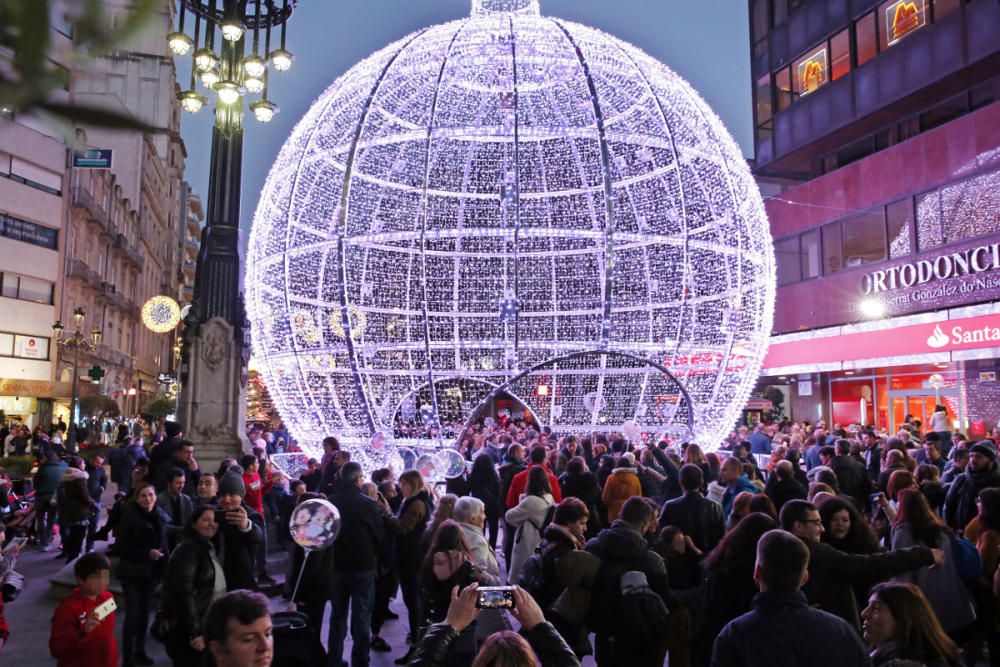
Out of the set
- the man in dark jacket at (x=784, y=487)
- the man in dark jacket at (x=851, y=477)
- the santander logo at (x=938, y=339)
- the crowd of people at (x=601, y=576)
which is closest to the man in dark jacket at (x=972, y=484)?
the crowd of people at (x=601, y=576)

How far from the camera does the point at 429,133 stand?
9.27 metres

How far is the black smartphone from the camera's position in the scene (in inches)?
104

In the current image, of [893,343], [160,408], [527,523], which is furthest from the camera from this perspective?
[160,408]

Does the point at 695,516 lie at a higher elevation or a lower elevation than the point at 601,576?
higher

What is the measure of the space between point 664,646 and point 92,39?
427cm

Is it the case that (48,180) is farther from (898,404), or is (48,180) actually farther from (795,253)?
(898,404)

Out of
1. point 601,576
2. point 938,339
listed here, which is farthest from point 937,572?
point 938,339

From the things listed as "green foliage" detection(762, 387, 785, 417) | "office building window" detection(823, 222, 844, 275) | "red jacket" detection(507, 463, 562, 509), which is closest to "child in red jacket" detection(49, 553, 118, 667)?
"red jacket" detection(507, 463, 562, 509)

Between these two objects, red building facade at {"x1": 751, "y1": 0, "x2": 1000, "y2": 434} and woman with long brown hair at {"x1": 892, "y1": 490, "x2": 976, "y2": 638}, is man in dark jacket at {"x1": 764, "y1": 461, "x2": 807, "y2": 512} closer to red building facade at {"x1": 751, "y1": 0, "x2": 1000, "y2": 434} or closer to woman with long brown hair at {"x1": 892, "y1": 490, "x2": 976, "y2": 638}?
woman with long brown hair at {"x1": 892, "y1": 490, "x2": 976, "y2": 638}

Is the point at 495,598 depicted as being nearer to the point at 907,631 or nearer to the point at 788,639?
the point at 788,639

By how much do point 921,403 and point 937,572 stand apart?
1969 centimetres

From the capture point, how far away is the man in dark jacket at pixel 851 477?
8.25m

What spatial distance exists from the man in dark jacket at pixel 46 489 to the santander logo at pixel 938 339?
19.4 metres

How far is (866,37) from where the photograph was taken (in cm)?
2312
